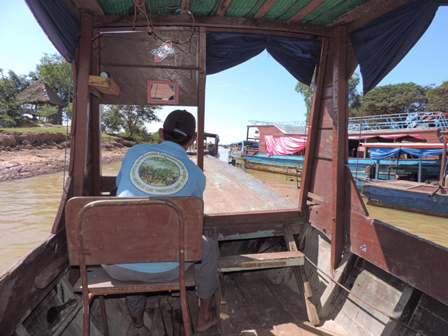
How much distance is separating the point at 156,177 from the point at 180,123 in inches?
19.7

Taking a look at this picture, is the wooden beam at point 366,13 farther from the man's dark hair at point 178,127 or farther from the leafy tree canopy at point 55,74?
the leafy tree canopy at point 55,74

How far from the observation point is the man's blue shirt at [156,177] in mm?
1587

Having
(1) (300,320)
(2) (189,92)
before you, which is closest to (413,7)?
(2) (189,92)

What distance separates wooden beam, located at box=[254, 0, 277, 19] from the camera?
2.34 m

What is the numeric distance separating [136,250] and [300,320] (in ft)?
6.20

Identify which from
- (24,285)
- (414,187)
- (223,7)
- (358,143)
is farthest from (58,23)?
(358,143)

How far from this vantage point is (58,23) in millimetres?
2039

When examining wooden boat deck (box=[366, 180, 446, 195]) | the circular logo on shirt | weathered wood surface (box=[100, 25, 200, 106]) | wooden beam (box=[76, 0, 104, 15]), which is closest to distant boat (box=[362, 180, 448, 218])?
wooden boat deck (box=[366, 180, 446, 195])

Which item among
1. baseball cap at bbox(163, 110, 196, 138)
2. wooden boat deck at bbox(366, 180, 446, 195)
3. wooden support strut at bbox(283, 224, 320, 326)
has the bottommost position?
wooden boat deck at bbox(366, 180, 446, 195)

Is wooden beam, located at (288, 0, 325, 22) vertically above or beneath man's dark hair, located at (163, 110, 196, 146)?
above

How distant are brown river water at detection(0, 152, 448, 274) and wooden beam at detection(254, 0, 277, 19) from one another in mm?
5717

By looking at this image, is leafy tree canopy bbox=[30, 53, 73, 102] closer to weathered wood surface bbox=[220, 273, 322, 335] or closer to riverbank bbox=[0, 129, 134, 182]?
riverbank bbox=[0, 129, 134, 182]

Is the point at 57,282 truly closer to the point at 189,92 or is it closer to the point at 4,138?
the point at 189,92

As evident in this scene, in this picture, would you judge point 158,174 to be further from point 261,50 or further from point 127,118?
point 127,118
